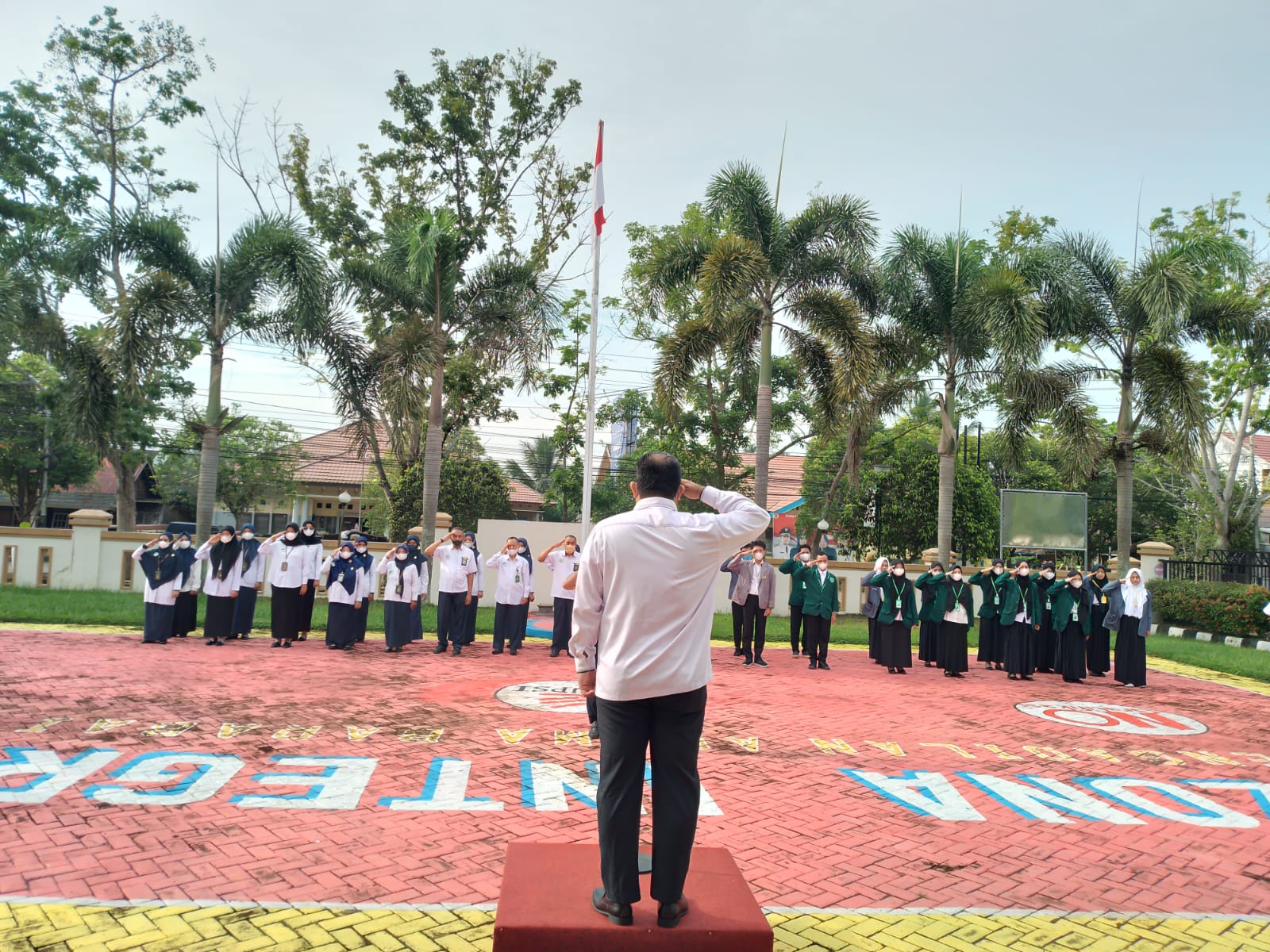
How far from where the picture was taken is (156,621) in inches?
465

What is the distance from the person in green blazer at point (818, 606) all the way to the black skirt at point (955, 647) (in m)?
1.62

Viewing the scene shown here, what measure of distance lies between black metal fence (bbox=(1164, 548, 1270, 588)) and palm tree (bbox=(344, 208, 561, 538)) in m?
15.4

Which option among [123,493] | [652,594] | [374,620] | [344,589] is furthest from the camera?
[123,493]

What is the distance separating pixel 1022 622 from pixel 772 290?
8.14m

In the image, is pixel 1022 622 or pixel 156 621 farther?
pixel 1022 622

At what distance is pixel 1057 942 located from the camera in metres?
3.92

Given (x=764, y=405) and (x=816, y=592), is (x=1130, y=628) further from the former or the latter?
(x=764, y=405)

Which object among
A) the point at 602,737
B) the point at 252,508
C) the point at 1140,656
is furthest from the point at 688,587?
the point at 252,508

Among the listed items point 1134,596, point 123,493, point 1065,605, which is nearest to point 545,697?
point 1065,605

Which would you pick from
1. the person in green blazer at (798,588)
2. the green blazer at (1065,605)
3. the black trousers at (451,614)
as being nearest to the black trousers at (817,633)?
the person in green blazer at (798,588)

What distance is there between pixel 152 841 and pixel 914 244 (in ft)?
57.8

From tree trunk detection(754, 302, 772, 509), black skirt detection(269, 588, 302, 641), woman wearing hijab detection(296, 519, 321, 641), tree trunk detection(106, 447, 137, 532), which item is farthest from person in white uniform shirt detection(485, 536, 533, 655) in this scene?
tree trunk detection(106, 447, 137, 532)

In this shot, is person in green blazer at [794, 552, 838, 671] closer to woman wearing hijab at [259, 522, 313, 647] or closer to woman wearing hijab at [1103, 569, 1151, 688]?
→ woman wearing hijab at [1103, 569, 1151, 688]

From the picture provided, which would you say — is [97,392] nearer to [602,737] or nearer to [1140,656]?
[602,737]
